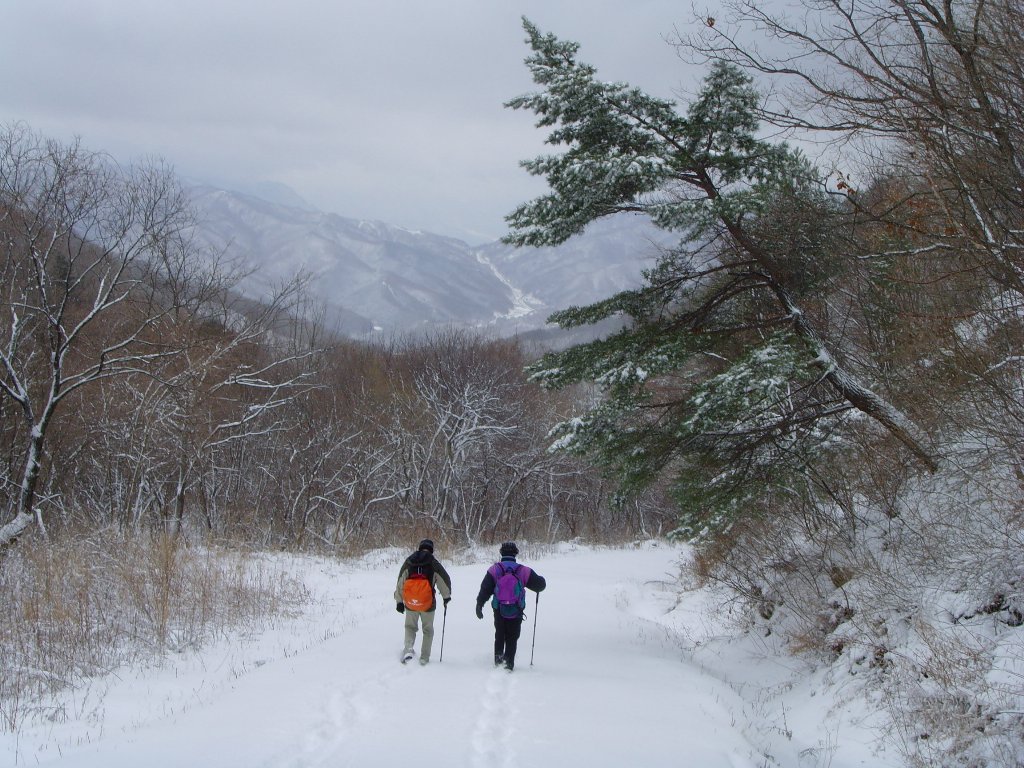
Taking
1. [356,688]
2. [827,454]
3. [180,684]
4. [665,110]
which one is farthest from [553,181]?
[180,684]

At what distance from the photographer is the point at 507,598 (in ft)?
26.2

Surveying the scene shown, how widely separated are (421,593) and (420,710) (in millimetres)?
2164

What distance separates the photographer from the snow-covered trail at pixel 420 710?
16.3 feet

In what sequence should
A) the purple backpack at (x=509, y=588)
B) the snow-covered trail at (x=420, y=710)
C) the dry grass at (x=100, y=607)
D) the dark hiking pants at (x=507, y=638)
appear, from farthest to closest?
the purple backpack at (x=509, y=588), the dark hiking pants at (x=507, y=638), the dry grass at (x=100, y=607), the snow-covered trail at (x=420, y=710)


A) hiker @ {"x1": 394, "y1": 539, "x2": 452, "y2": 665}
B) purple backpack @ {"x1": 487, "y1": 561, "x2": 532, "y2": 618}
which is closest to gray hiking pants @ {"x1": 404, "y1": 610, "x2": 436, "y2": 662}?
hiker @ {"x1": 394, "y1": 539, "x2": 452, "y2": 665}

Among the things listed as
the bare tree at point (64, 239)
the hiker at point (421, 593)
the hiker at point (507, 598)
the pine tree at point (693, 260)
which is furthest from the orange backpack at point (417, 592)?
the bare tree at point (64, 239)

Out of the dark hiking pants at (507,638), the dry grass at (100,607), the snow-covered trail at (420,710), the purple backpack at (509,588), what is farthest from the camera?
the purple backpack at (509,588)

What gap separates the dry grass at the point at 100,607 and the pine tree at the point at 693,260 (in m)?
5.34

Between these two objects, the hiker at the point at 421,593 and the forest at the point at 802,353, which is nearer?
the forest at the point at 802,353

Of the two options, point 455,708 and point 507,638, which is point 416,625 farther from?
point 455,708

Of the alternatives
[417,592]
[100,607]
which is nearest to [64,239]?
[100,607]

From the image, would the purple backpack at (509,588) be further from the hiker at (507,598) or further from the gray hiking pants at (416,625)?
the gray hiking pants at (416,625)

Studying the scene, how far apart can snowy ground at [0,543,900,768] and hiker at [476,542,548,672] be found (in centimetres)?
28

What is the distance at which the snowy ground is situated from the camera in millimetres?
5043
